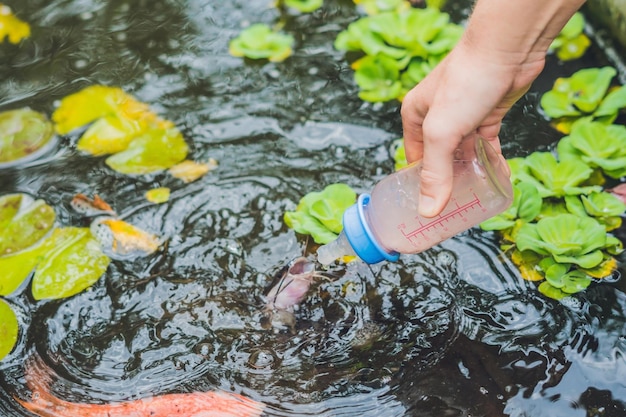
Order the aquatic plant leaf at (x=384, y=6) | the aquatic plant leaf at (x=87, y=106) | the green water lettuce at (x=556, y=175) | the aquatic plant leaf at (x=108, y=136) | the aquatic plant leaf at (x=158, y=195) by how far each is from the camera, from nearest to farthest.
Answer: the green water lettuce at (x=556, y=175) < the aquatic plant leaf at (x=158, y=195) < the aquatic plant leaf at (x=108, y=136) < the aquatic plant leaf at (x=87, y=106) < the aquatic plant leaf at (x=384, y=6)

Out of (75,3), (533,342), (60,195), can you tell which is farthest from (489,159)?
(75,3)

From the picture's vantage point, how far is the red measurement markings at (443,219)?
209 centimetres

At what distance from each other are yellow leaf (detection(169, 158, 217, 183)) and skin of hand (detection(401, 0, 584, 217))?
154 centimetres

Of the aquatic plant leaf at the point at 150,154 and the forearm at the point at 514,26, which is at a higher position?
the forearm at the point at 514,26

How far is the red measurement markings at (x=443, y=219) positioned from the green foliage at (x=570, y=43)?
186 centimetres

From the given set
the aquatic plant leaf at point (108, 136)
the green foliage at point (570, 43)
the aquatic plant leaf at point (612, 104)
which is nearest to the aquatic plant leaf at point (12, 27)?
the aquatic plant leaf at point (108, 136)

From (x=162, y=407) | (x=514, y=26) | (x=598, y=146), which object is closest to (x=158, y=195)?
(x=162, y=407)

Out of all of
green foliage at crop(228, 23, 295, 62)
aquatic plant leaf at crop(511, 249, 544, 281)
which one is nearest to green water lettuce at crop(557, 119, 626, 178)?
aquatic plant leaf at crop(511, 249, 544, 281)

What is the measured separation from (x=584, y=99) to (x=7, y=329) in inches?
106

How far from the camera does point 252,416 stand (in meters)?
2.26

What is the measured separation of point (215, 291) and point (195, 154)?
0.82 meters

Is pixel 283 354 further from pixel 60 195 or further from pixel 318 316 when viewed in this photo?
pixel 60 195

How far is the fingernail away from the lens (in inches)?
71.5

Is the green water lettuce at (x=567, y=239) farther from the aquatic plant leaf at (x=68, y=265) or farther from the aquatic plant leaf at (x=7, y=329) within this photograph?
the aquatic plant leaf at (x=7, y=329)
